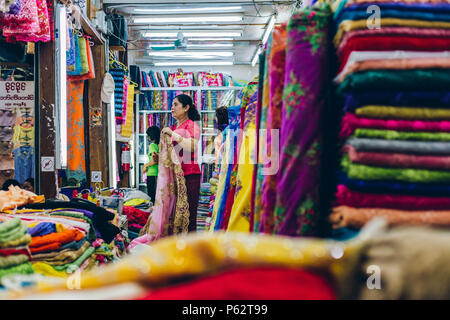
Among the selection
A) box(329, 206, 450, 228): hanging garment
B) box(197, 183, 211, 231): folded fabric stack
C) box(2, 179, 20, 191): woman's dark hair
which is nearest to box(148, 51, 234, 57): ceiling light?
box(197, 183, 211, 231): folded fabric stack

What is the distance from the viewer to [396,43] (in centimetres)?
62

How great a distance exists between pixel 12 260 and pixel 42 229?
488mm

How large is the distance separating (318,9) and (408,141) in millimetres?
299

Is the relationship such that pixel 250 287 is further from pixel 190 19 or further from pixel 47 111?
pixel 190 19

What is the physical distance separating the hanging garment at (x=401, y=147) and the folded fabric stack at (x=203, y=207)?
3.37m

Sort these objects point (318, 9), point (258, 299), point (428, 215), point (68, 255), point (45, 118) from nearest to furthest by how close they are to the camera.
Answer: point (258, 299), point (428, 215), point (318, 9), point (68, 255), point (45, 118)

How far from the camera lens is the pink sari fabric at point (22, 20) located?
2488 millimetres

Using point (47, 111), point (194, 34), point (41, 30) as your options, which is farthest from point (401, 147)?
point (194, 34)

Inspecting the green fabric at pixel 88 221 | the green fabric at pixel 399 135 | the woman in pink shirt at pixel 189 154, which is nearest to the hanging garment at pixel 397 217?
the green fabric at pixel 399 135

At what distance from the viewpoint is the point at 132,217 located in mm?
3928

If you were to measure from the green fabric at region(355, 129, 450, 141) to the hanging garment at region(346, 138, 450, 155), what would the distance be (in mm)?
11

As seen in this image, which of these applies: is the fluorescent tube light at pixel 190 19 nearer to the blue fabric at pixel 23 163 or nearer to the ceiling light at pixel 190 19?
the ceiling light at pixel 190 19
